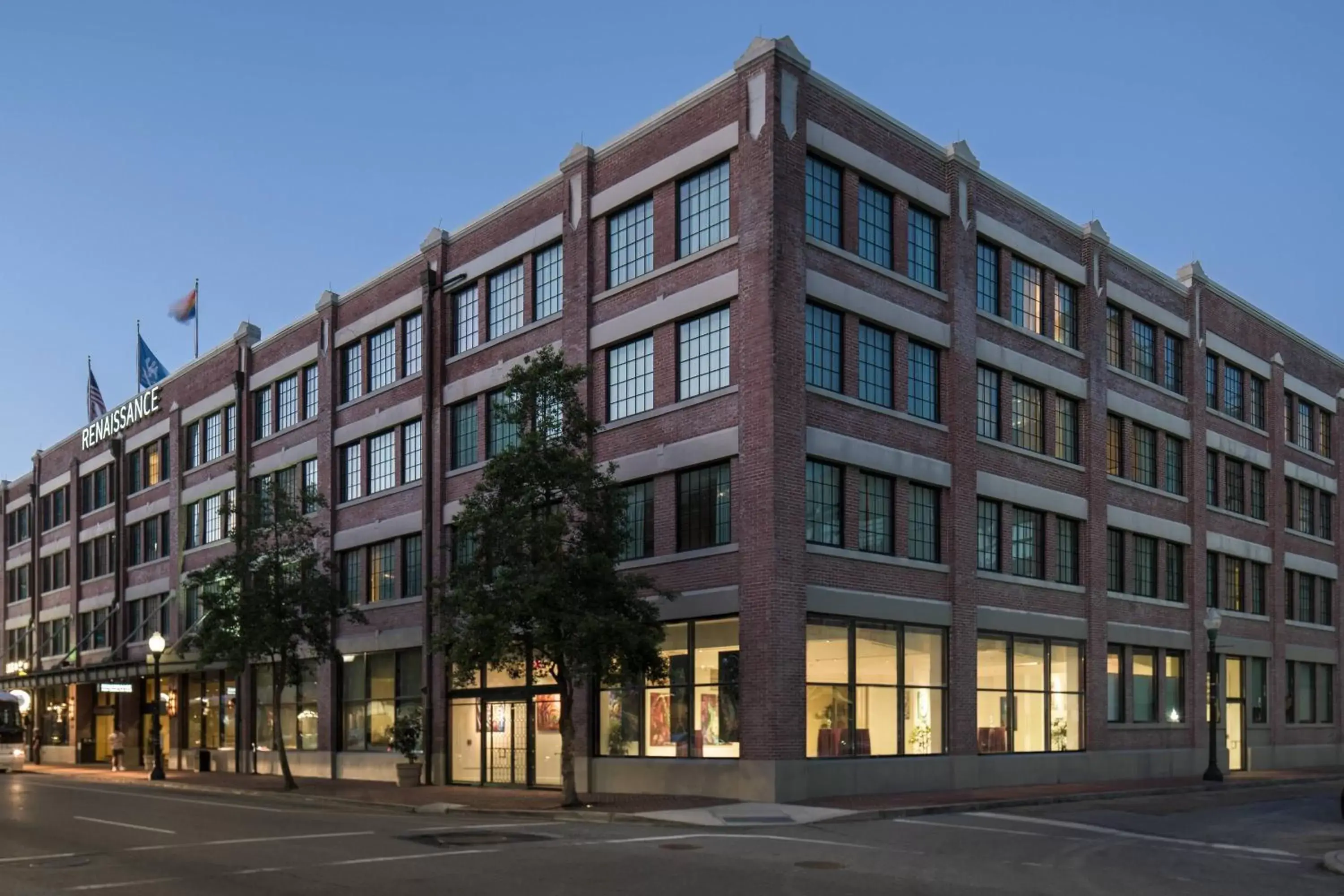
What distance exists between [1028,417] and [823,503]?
31.3 feet

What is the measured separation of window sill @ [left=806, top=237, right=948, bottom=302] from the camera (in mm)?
31000

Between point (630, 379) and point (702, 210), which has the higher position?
point (702, 210)

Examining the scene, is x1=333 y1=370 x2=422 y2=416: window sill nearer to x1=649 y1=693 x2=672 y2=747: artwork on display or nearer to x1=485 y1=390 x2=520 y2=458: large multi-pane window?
x1=485 y1=390 x2=520 y2=458: large multi-pane window

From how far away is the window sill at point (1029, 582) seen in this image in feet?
116

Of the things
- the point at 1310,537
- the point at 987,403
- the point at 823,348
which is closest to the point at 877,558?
the point at 823,348

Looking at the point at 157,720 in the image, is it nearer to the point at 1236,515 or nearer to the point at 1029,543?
the point at 1029,543

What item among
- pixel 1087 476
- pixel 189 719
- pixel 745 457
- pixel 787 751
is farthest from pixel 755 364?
Result: pixel 189 719

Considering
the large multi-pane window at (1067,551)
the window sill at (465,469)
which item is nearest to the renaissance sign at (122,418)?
the window sill at (465,469)

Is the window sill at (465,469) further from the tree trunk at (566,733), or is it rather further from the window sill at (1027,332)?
the window sill at (1027,332)

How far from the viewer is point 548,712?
34.8 m

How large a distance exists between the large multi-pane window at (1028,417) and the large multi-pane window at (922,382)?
3.49 meters

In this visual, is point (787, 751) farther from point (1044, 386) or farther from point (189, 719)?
point (189, 719)

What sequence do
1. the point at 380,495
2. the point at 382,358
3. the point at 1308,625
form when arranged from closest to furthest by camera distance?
the point at 380,495 < the point at 382,358 < the point at 1308,625

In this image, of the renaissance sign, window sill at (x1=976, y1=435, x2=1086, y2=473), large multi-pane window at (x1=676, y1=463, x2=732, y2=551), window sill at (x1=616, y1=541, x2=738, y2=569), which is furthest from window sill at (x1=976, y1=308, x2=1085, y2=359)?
the renaissance sign
